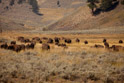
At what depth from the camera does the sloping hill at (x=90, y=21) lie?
78.4 meters

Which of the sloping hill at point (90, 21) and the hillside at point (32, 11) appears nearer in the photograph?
the sloping hill at point (90, 21)

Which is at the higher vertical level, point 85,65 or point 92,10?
point 92,10

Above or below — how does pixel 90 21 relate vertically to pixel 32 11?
below

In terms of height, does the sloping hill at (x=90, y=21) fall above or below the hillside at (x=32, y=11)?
below

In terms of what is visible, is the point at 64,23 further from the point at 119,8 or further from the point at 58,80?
the point at 58,80

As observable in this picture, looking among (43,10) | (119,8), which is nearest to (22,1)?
(43,10)

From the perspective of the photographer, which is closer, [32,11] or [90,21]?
[90,21]

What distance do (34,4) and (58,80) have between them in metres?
188

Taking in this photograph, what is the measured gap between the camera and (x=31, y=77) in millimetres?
10133

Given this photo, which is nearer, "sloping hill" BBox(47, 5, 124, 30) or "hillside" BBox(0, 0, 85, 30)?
"sloping hill" BBox(47, 5, 124, 30)

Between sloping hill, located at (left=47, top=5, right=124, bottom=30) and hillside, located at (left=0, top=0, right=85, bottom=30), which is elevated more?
hillside, located at (left=0, top=0, right=85, bottom=30)

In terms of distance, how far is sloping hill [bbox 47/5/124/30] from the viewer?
78.4m

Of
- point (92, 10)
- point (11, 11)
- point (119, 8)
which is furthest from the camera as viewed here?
point (11, 11)

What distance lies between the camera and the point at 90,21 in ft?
296
